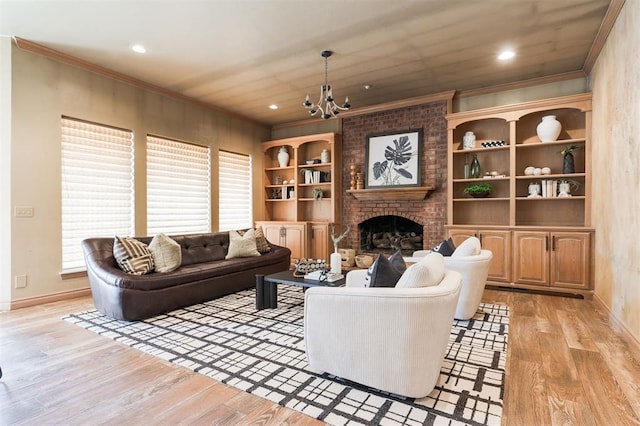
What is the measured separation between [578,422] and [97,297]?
3.98 m

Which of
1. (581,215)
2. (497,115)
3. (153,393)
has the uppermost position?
(497,115)

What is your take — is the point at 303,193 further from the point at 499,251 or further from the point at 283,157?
the point at 499,251

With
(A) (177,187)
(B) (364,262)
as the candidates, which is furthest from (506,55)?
(A) (177,187)

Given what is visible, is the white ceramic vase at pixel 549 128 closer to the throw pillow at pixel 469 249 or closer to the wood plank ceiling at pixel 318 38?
the wood plank ceiling at pixel 318 38

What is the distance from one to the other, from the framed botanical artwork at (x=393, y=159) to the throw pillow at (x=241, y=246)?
2279 mm

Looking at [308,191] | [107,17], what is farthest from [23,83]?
[308,191]

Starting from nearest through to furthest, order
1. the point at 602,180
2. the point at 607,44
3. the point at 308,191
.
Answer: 1. the point at 607,44
2. the point at 602,180
3. the point at 308,191

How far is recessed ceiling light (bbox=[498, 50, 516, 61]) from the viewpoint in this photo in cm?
398

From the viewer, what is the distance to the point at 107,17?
3.28 metres

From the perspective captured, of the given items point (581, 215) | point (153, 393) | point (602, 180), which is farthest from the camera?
point (581, 215)

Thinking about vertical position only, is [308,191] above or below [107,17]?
below

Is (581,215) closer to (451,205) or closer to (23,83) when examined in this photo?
(451,205)

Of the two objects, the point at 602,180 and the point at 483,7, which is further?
the point at 602,180

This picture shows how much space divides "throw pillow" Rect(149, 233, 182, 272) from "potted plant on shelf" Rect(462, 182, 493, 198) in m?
4.05
